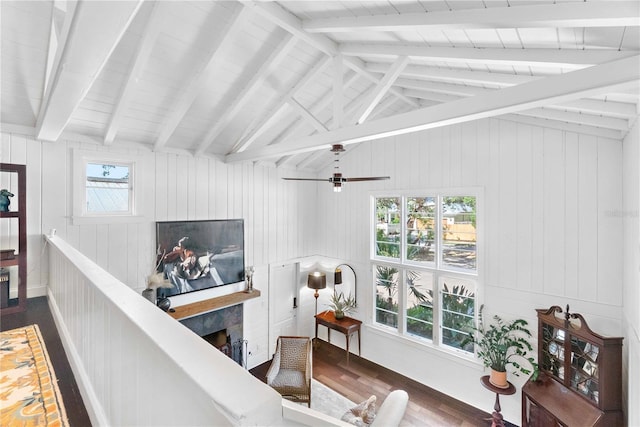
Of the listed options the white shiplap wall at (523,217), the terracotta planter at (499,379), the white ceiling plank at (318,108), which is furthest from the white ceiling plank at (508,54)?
the terracotta planter at (499,379)

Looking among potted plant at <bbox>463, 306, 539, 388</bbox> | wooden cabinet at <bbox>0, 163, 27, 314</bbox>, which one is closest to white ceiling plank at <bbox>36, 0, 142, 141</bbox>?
wooden cabinet at <bbox>0, 163, 27, 314</bbox>

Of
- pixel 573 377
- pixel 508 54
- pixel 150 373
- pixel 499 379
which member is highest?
pixel 508 54

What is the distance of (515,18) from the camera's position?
171cm

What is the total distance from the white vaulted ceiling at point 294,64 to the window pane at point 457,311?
253cm

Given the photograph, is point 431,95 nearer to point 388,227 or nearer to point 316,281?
point 388,227

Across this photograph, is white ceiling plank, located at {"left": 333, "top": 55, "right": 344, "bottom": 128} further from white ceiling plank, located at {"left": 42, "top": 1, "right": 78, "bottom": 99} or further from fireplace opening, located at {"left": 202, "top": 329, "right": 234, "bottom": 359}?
fireplace opening, located at {"left": 202, "top": 329, "right": 234, "bottom": 359}

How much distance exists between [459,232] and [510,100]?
2927 mm

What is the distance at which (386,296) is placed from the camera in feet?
17.9

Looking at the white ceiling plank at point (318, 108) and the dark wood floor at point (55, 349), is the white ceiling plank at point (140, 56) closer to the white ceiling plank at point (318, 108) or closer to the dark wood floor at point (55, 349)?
the dark wood floor at point (55, 349)

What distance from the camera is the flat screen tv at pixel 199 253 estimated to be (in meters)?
4.21

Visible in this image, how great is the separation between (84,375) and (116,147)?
3.21 meters

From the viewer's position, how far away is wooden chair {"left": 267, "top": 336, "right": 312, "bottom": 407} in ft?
13.5

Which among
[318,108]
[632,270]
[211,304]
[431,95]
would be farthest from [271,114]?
[632,270]

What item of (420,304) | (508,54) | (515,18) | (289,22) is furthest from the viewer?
(420,304)
